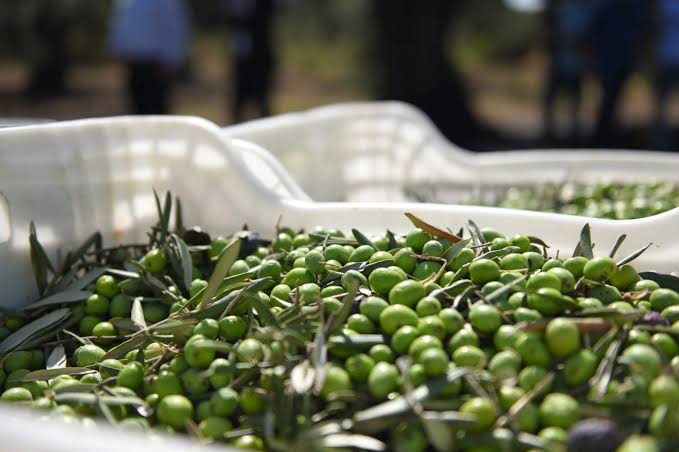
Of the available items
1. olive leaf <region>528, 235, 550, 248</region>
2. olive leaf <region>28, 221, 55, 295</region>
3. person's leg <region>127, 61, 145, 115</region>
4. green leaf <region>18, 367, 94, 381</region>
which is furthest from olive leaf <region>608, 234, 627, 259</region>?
person's leg <region>127, 61, 145, 115</region>

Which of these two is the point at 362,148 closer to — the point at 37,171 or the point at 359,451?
the point at 37,171

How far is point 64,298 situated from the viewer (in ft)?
6.17

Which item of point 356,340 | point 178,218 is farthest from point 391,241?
point 178,218

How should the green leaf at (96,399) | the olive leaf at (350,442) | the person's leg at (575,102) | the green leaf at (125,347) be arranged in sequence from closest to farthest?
the olive leaf at (350,442)
the green leaf at (96,399)
the green leaf at (125,347)
the person's leg at (575,102)

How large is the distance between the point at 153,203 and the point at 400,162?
1.49 metres

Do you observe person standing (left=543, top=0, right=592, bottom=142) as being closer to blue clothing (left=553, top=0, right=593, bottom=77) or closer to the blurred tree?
blue clothing (left=553, top=0, right=593, bottom=77)

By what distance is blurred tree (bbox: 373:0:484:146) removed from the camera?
8922 mm

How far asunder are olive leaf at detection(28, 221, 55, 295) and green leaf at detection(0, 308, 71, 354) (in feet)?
0.52

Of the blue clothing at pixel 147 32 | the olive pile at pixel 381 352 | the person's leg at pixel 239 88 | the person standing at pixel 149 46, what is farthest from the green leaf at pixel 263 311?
the person's leg at pixel 239 88

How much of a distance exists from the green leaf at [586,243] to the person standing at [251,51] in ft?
18.3

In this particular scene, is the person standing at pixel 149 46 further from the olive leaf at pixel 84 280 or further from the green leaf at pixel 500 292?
the green leaf at pixel 500 292

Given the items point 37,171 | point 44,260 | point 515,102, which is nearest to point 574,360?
point 44,260

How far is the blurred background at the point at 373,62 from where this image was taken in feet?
20.4

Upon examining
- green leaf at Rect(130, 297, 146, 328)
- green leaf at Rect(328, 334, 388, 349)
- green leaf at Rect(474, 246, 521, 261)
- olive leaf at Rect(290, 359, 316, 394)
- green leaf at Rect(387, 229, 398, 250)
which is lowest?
green leaf at Rect(130, 297, 146, 328)
